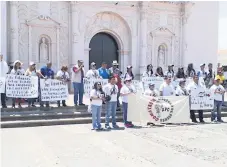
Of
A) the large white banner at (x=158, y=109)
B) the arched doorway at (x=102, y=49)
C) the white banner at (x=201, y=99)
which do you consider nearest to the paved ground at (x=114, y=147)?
the large white banner at (x=158, y=109)

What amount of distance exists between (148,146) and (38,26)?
12250 mm

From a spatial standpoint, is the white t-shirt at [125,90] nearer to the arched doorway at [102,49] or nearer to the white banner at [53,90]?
the white banner at [53,90]

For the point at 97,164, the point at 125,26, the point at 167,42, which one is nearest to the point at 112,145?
the point at 97,164

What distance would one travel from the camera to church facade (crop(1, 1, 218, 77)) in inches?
704

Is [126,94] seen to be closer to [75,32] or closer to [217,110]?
[217,110]

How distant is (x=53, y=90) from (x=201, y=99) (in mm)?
5554

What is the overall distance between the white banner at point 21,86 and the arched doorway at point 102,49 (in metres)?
8.68

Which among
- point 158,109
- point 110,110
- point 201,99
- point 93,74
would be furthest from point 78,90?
point 201,99

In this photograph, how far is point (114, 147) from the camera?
7.99m

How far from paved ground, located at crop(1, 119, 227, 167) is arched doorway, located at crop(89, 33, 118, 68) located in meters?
10.0

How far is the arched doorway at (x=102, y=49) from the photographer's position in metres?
20.4

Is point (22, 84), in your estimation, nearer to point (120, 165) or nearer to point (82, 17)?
point (120, 165)

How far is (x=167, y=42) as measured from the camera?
22.1 metres

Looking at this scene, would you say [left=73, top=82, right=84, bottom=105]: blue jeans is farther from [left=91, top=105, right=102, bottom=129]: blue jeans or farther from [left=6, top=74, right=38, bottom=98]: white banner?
[left=91, top=105, right=102, bottom=129]: blue jeans
